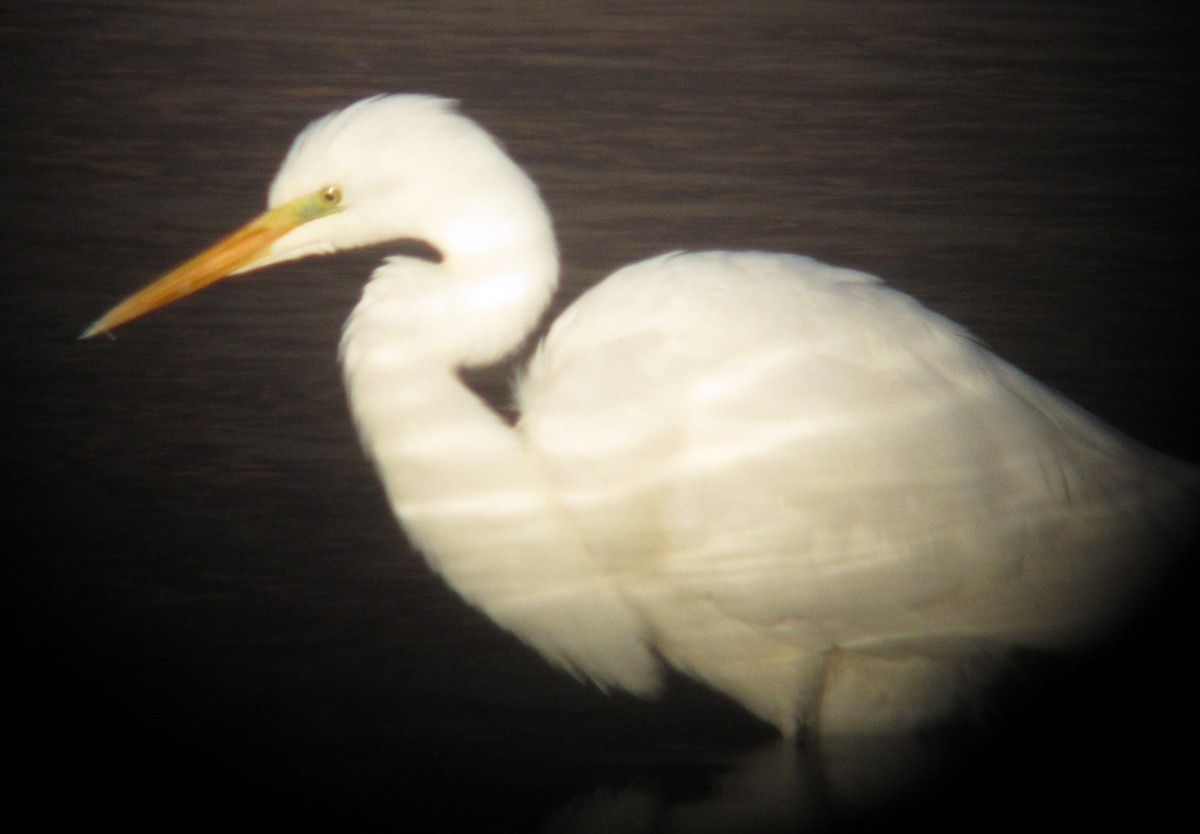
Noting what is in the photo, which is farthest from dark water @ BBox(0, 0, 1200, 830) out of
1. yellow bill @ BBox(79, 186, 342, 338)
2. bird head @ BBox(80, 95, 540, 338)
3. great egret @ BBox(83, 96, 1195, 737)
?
bird head @ BBox(80, 95, 540, 338)

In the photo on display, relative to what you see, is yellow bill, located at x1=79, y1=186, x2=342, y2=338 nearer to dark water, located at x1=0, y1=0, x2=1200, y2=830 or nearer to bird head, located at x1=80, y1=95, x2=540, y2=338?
bird head, located at x1=80, y1=95, x2=540, y2=338

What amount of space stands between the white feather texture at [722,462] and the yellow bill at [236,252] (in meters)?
0.02

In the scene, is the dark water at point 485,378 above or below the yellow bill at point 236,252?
below

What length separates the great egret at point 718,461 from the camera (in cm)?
143

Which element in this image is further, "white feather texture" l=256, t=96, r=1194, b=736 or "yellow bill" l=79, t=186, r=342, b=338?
"yellow bill" l=79, t=186, r=342, b=338

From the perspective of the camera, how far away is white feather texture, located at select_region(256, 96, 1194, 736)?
1.43 meters

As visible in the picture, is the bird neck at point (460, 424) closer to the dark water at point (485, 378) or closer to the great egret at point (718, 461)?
the great egret at point (718, 461)

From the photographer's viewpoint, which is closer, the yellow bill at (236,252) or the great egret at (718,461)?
the great egret at (718,461)

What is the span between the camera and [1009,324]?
254 cm

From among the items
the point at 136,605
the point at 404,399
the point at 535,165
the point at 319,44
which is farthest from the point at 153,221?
the point at 404,399

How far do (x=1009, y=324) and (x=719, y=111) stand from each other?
107cm

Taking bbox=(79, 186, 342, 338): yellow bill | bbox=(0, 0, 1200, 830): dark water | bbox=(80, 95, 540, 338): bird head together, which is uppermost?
bbox=(80, 95, 540, 338): bird head

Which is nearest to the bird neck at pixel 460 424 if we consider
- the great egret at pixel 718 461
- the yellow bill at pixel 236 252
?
the great egret at pixel 718 461

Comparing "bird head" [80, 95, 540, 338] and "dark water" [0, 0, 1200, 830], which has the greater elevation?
"bird head" [80, 95, 540, 338]
